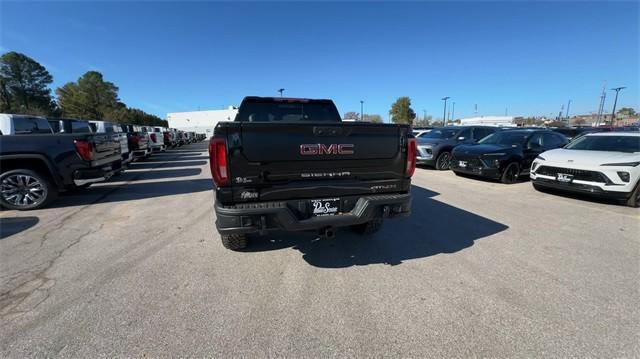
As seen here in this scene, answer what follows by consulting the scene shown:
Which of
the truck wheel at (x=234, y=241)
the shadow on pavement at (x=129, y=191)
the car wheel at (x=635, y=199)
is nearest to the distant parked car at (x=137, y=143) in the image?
the shadow on pavement at (x=129, y=191)

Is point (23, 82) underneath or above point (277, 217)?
above

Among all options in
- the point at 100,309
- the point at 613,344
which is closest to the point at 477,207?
the point at 613,344

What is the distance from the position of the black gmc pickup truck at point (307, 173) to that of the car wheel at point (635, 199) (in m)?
5.71

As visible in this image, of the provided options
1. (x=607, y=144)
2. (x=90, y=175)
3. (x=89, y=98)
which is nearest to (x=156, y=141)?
(x=90, y=175)

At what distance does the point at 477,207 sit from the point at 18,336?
656cm

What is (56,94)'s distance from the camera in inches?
2244

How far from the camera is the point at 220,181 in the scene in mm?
2525

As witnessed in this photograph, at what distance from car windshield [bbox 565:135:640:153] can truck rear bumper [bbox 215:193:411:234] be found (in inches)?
266

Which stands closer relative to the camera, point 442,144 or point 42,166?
point 42,166

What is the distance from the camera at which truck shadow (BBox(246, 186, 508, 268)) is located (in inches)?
135

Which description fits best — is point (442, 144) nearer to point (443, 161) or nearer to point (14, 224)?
point (443, 161)

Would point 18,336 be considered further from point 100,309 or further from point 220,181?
point 220,181

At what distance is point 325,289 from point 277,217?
88 centimetres

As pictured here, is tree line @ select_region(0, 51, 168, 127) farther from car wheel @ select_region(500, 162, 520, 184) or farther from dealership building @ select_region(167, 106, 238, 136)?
car wheel @ select_region(500, 162, 520, 184)
